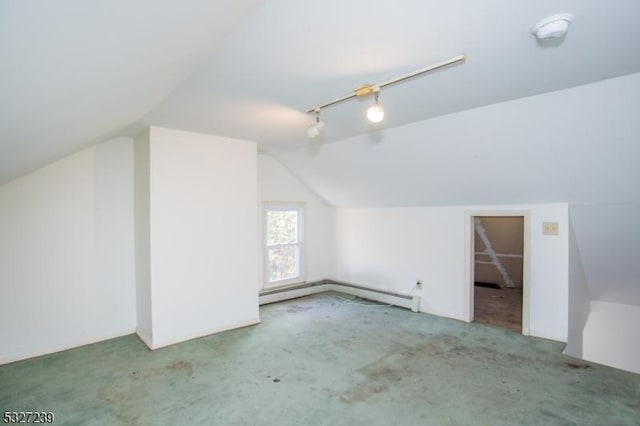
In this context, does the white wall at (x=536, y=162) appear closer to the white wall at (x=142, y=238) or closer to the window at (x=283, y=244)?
the window at (x=283, y=244)

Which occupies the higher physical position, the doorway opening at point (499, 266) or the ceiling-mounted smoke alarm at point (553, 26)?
the ceiling-mounted smoke alarm at point (553, 26)

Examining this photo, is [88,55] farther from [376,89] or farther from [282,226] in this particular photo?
[282,226]

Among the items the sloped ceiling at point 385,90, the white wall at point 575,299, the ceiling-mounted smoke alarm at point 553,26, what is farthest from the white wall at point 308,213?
the ceiling-mounted smoke alarm at point 553,26

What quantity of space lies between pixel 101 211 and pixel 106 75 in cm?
276

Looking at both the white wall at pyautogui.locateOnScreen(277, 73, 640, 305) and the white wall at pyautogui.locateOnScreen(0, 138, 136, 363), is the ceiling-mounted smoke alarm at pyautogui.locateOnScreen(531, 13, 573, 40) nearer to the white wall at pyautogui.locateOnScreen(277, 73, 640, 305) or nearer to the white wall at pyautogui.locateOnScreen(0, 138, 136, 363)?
the white wall at pyautogui.locateOnScreen(277, 73, 640, 305)

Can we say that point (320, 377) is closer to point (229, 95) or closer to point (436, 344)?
point (436, 344)

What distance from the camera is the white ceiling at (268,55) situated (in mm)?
983

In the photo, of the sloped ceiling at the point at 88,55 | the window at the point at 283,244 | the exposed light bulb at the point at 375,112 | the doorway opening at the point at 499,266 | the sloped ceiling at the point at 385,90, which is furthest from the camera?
the window at the point at 283,244

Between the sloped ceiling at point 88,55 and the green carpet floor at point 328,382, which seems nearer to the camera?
the sloped ceiling at point 88,55

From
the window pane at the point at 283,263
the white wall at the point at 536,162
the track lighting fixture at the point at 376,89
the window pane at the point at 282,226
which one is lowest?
the window pane at the point at 283,263

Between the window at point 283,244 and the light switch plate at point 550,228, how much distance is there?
133 inches

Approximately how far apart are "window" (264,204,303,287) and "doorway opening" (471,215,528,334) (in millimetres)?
2727

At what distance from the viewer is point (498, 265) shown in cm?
616

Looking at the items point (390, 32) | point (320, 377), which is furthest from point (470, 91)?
point (320, 377)
